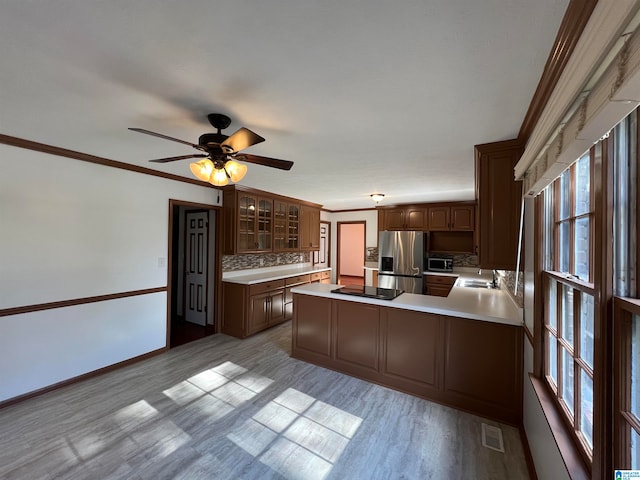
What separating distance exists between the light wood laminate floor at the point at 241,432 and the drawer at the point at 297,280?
6.46 feet

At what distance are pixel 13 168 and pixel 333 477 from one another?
348cm

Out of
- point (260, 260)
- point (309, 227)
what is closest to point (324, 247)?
point (309, 227)

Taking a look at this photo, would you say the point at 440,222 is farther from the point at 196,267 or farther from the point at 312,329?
the point at 196,267

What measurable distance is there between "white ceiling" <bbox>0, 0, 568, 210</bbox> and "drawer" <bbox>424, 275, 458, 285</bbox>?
3.32 meters

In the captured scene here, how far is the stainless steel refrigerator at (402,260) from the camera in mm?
5250

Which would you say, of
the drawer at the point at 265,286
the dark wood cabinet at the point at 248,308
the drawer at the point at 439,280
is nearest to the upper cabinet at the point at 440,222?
the drawer at the point at 439,280

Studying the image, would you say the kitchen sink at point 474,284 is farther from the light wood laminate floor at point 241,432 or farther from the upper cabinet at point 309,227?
the upper cabinet at point 309,227

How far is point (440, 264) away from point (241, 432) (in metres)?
4.63

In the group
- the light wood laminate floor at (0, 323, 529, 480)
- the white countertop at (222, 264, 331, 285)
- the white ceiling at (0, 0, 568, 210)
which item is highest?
the white ceiling at (0, 0, 568, 210)

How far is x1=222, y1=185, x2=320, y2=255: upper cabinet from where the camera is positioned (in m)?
4.12

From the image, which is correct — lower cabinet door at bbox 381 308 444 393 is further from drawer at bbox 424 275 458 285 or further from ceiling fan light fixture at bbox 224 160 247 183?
drawer at bbox 424 275 458 285

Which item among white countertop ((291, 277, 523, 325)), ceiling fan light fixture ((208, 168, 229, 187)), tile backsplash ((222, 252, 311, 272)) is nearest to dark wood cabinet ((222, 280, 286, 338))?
tile backsplash ((222, 252, 311, 272))

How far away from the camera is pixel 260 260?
5102mm

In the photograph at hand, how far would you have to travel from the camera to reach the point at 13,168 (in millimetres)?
2289
